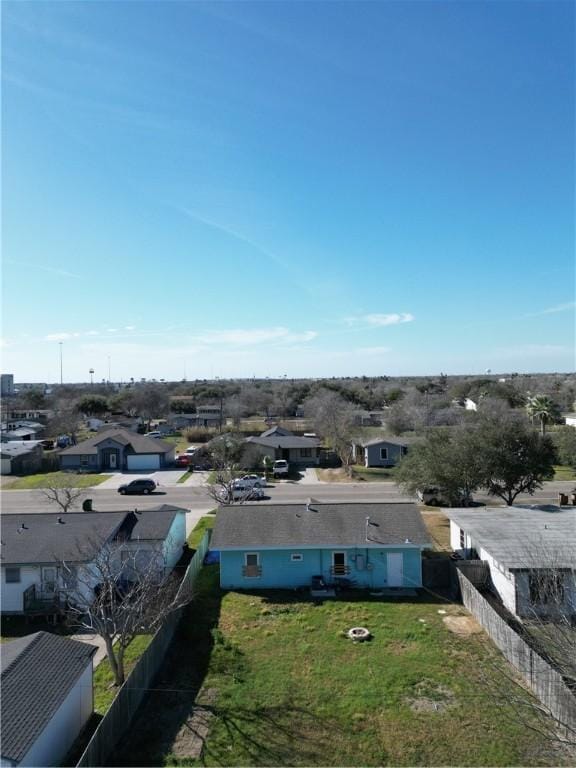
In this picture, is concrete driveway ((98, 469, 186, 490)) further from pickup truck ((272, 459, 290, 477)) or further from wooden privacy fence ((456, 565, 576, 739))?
wooden privacy fence ((456, 565, 576, 739))

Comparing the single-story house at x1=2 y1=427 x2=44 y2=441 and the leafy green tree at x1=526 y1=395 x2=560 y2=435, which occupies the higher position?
the leafy green tree at x1=526 y1=395 x2=560 y2=435

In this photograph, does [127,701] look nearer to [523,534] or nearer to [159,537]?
[159,537]

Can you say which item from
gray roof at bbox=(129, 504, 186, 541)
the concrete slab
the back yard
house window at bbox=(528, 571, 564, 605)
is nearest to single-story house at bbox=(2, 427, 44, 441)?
the concrete slab

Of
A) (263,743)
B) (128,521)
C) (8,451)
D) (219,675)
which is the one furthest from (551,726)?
(8,451)

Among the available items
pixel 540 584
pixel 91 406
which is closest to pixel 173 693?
pixel 540 584

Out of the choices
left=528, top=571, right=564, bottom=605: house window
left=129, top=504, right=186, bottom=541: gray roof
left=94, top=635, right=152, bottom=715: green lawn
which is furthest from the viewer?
left=129, top=504, right=186, bottom=541: gray roof
